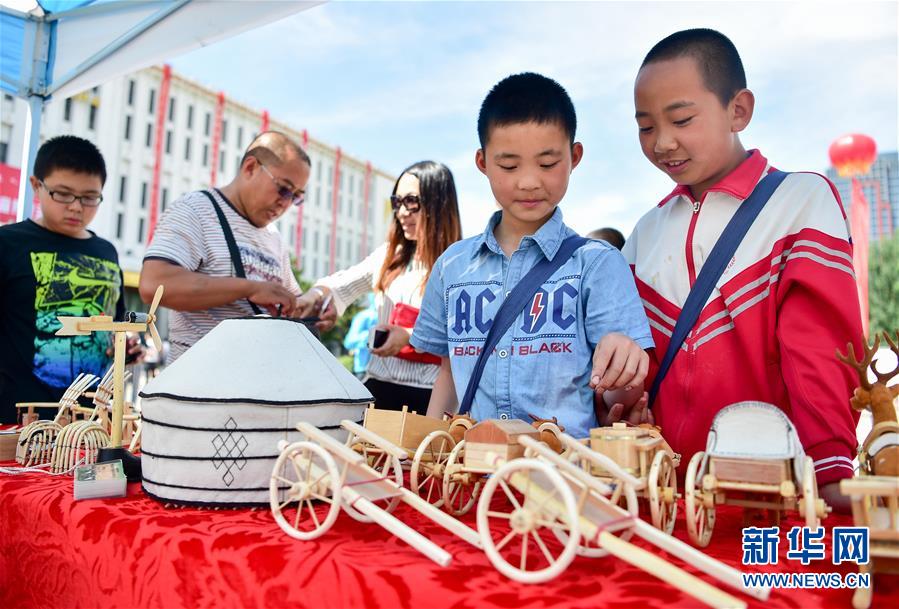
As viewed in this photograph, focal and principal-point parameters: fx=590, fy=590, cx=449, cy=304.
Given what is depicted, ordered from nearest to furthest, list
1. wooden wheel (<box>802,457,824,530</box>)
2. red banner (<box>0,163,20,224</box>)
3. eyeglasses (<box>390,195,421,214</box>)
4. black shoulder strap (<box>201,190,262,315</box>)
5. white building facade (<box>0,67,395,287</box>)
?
1. wooden wheel (<box>802,457,824,530</box>)
2. black shoulder strap (<box>201,190,262,315</box>)
3. eyeglasses (<box>390,195,421,214</box>)
4. red banner (<box>0,163,20,224</box>)
5. white building facade (<box>0,67,395,287</box>)

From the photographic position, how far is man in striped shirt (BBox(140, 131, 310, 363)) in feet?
6.91

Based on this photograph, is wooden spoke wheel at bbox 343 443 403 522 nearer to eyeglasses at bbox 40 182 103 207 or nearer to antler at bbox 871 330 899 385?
antler at bbox 871 330 899 385

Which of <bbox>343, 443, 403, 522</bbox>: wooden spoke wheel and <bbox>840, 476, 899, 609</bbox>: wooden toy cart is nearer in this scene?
<bbox>840, 476, 899, 609</bbox>: wooden toy cart

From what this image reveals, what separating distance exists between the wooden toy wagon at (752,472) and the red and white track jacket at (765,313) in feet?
1.05

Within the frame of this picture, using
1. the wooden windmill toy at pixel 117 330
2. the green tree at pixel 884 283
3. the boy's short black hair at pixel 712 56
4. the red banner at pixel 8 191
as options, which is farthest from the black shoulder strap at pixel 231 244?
the green tree at pixel 884 283

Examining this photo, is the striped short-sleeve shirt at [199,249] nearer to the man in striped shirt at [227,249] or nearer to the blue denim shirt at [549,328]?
the man in striped shirt at [227,249]

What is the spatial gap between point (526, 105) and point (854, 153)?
12445 millimetres

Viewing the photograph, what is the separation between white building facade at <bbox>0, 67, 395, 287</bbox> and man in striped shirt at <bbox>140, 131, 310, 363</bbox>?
64.0 feet

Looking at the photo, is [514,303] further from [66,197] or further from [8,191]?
[8,191]

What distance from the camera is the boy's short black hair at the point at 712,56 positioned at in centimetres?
138

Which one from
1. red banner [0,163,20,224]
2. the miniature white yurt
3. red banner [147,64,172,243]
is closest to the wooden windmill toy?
the miniature white yurt

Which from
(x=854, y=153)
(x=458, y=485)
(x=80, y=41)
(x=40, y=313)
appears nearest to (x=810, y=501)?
(x=458, y=485)

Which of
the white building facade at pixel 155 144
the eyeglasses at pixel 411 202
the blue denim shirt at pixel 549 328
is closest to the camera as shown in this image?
the blue denim shirt at pixel 549 328

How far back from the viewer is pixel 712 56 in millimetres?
1392
